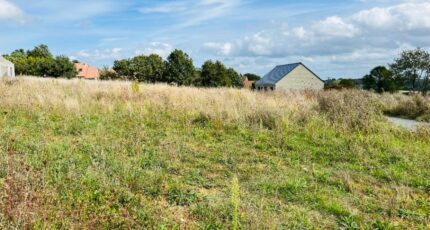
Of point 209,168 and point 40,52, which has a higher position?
point 40,52

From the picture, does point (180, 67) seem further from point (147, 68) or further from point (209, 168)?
point (209, 168)

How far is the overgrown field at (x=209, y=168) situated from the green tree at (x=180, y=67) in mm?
38158

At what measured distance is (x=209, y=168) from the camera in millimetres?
5309

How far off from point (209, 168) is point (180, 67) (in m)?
43.5

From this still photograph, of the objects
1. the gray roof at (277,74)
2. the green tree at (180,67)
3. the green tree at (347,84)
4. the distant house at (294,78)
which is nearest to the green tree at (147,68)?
the green tree at (180,67)

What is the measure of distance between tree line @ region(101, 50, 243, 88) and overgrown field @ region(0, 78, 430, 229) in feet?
123

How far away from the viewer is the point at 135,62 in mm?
50094

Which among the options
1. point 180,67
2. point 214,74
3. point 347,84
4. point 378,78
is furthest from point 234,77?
point 347,84

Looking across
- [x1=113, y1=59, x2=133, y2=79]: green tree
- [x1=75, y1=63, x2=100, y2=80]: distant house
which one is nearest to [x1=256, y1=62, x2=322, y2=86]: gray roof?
[x1=113, y1=59, x2=133, y2=79]: green tree

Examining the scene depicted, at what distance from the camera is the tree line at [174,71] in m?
47.1

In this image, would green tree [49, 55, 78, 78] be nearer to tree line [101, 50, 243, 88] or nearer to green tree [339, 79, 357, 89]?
tree line [101, 50, 243, 88]

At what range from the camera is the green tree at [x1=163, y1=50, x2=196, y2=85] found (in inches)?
1877

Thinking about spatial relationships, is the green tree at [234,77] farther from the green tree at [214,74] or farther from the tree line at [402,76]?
the tree line at [402,76]

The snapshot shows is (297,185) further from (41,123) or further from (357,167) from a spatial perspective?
(41,123)
